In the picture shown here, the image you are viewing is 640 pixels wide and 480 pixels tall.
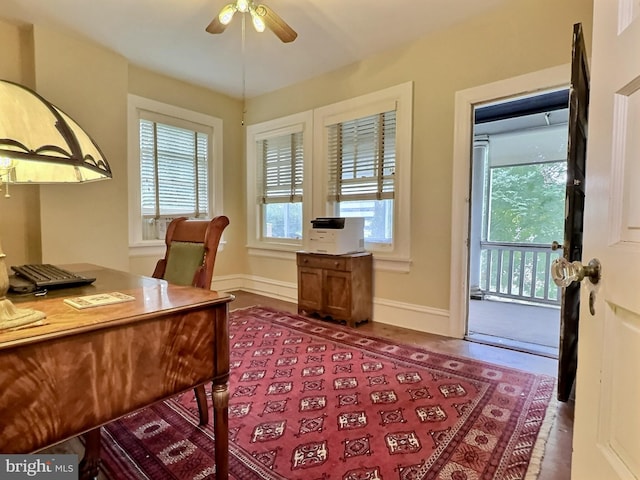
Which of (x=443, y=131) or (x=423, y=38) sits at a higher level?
(x=423, y=38)

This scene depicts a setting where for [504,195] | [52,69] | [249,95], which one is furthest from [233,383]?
[504,195]

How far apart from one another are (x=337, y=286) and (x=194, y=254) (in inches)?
71.3

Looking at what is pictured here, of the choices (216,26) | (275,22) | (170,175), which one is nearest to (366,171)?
(275,22)

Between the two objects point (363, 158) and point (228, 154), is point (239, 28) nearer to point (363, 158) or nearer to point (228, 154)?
point (363, 158)

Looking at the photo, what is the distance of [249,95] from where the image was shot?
4676mm

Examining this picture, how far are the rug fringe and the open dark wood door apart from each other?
12 centimetres

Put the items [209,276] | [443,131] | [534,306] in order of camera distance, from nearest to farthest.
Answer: [209,276] → [443,131] → [534,306]

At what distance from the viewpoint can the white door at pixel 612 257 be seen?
683mm

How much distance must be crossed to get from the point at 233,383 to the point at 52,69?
3.21 metres

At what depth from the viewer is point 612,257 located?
0.75 meters

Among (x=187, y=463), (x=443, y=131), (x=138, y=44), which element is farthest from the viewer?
(x=138, y=44)

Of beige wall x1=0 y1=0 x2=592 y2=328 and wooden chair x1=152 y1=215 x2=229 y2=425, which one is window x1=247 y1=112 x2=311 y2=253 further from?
wooden chair x1=152 y1=215 x2=229 y2=425

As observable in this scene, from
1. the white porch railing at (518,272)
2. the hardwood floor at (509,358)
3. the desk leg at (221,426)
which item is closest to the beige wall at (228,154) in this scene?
the hardwood floor at (509,358)

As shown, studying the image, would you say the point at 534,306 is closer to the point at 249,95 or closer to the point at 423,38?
the point at 423,38
